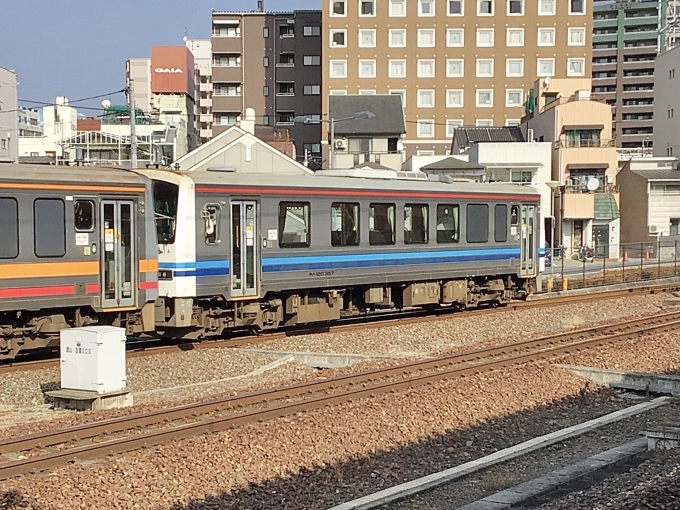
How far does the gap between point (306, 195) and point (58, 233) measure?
506cm

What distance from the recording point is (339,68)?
236 ft

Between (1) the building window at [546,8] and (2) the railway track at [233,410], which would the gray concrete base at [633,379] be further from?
(1) the building window at [546,8]

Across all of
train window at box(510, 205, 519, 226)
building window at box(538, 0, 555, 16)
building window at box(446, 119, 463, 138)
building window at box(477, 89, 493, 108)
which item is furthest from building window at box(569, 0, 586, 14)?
train window at box(510, 205, 519, 226)

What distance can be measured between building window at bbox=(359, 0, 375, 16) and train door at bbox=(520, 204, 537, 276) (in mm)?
52676

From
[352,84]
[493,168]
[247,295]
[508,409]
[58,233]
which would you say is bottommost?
[508,409]

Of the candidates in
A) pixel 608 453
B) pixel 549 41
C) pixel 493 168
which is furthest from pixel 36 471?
pixel 549 41

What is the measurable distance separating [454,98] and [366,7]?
1074 cm

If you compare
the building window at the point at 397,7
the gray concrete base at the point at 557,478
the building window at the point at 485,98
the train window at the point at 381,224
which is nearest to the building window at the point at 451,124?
the building window at the point at 485,98

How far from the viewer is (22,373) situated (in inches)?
502

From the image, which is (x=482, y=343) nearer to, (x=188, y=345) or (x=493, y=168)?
(x=188, y=345)

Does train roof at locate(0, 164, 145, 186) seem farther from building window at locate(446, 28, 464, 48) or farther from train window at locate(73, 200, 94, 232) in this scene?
building window at locate(446, 28, 464, 48)

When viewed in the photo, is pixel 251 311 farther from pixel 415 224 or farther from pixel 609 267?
pixel 609 267

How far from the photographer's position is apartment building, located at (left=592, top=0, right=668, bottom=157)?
9919 cm

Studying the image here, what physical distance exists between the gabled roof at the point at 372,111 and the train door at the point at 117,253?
144 feet
